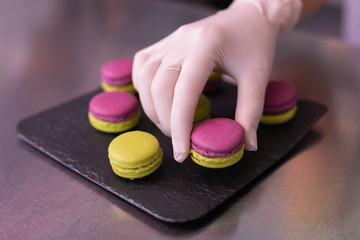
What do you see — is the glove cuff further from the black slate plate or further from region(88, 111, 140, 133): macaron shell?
region(88, 111, 140, 133): macaron shell

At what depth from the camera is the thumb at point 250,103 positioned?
81 cm

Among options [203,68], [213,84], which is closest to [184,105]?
[203,68]

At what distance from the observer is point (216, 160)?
2.46ft

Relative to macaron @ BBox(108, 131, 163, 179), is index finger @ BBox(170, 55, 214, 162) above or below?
above

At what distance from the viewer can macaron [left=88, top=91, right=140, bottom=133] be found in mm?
925

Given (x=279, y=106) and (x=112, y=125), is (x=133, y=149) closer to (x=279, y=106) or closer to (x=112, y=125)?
(x=112, y=125)

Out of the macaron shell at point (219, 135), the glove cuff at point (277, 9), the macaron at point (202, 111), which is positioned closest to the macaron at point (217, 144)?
the macaron shell at point (219, 135)

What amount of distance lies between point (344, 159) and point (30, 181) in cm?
66

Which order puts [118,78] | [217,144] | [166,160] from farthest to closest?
[118,78]
[166,160]
[217,144]

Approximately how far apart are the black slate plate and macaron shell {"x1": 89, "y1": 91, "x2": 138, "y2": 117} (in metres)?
0.05

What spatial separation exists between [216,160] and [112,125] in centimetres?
29

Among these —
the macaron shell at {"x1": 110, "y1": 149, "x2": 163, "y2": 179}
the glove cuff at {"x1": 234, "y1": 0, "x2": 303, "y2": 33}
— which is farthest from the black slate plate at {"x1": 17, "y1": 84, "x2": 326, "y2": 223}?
the glove cuff at {"x1": 234, "y1": 0, "x2": 303, "y2": 33}

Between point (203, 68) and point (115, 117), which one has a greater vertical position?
point (203, 68)

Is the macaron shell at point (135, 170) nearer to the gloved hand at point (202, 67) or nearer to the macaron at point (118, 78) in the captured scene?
the gloved hand at point (202, 67)
